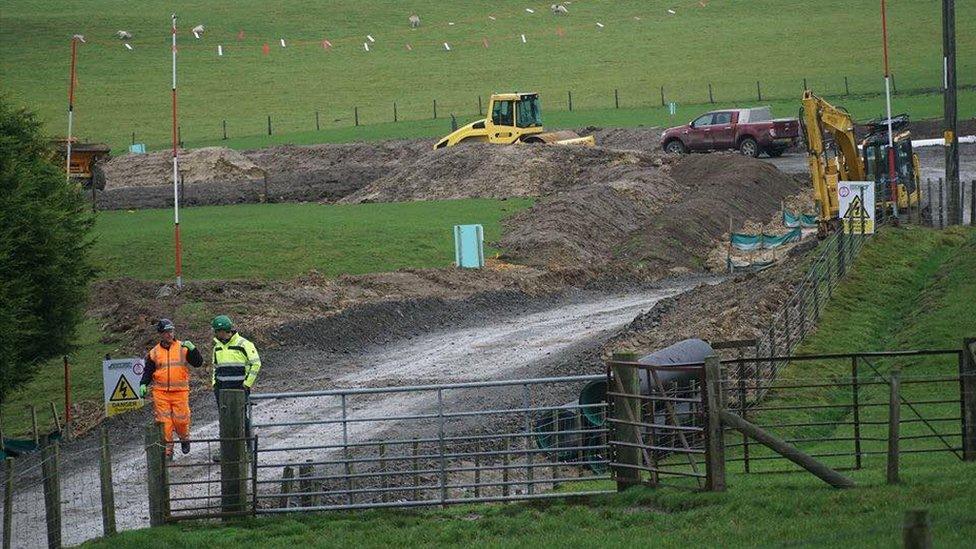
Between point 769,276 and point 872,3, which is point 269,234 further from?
point 872,3

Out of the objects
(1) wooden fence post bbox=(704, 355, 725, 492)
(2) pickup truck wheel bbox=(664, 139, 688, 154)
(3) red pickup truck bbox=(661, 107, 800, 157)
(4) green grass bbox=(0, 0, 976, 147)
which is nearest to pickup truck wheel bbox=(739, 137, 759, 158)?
(3) red pickup truck bbox=(661, 107, 800, 157)

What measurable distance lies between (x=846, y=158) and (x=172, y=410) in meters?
26.6

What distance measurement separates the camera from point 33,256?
926 inches

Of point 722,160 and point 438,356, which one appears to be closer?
point 438,356

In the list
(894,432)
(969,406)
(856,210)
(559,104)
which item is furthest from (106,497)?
(559,104)

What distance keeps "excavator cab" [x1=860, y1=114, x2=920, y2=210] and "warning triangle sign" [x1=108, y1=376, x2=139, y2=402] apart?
24.4 meters

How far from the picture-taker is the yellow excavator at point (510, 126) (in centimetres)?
5752

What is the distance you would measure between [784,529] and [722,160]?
40.3 metres

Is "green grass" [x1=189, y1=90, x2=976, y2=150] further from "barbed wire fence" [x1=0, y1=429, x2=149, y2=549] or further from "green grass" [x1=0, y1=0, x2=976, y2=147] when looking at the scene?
"barbed wire fence" [x1=0, y1=429, x2=149, y2=549]

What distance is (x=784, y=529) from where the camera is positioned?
39.7ft

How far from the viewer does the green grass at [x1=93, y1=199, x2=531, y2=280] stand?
1398 inches

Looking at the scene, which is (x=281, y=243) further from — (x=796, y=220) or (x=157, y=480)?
(x=157, y=480)

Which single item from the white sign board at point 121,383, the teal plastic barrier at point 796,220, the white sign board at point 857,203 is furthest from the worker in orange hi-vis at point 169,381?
the teal plastic barrier at point 796,220

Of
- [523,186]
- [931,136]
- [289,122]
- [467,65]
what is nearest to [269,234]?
[523,186]
